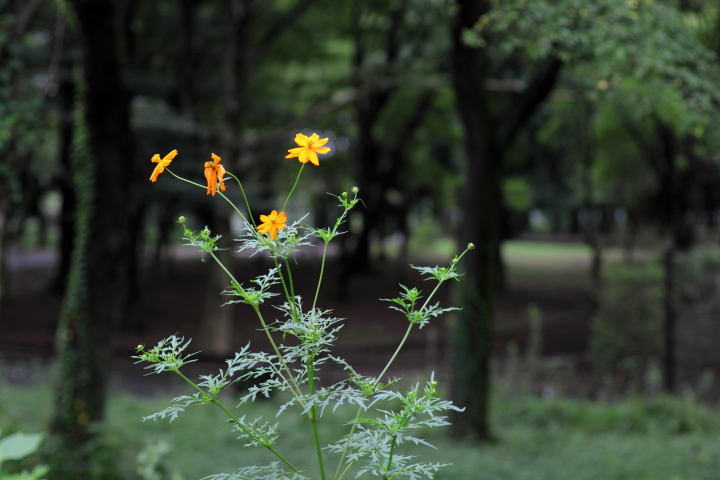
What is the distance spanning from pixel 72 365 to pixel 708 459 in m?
5.36

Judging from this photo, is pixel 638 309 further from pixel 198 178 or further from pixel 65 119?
pixel 65 119

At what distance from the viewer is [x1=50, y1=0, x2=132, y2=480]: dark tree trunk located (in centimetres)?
505

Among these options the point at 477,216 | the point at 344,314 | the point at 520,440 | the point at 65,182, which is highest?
the point at 65,182

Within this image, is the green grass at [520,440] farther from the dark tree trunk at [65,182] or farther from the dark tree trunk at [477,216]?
the dark tree trunk at [65,182]

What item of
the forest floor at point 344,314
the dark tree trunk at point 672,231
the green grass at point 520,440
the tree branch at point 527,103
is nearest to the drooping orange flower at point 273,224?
the green grass at point 520,440

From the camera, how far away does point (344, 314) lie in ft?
52.7

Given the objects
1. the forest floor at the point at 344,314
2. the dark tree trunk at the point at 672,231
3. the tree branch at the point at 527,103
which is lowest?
the forest floor at the point at 344,314

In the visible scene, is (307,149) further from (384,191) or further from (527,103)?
(384,191)

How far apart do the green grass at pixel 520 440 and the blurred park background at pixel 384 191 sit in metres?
0.04

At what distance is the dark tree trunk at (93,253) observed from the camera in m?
5.05

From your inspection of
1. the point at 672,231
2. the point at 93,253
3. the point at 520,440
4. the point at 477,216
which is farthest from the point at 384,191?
the point at 93,253

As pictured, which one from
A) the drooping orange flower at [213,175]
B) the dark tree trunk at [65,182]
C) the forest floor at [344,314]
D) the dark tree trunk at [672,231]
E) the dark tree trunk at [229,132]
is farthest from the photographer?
the dark tree trunk at [65,182]

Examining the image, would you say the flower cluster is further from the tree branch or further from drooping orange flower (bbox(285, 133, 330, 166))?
the tree branch

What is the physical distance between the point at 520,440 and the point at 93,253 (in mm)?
4441
